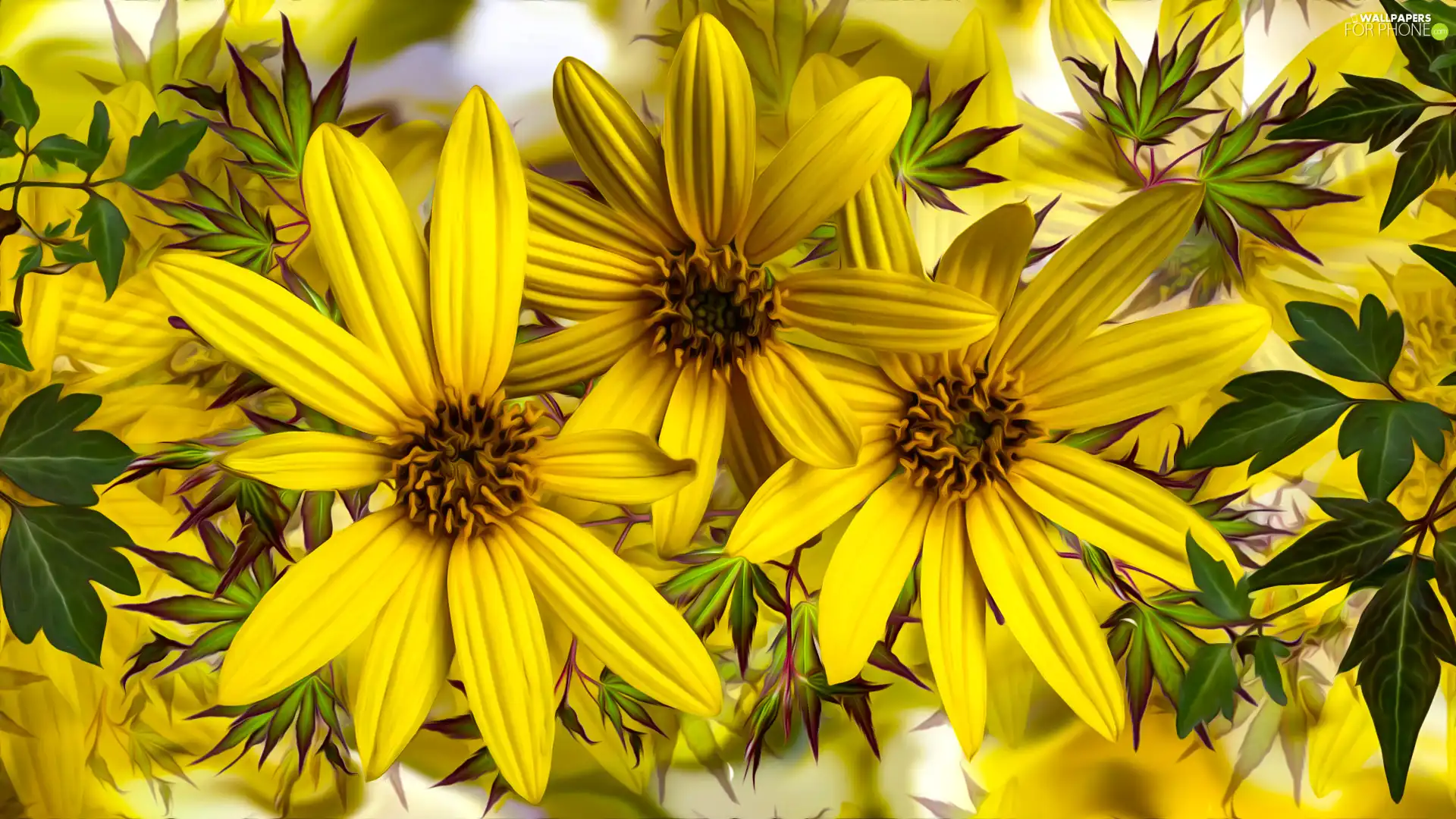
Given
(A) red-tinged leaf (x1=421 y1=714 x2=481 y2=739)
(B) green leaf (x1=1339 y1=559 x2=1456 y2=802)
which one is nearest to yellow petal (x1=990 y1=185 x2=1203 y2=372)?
(B) green leaf (x1=1339 y1=559 x2=1456 y2=802)

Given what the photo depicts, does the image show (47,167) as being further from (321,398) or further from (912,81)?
(912,81)

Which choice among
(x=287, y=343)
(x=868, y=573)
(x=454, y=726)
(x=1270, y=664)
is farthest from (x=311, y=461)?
(x=1270, y=664)

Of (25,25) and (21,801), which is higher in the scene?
(25,25)

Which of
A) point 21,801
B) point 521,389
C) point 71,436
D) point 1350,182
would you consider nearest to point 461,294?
point 521,389

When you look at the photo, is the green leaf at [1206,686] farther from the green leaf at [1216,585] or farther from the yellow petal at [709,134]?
the yellow petal at [709,134]

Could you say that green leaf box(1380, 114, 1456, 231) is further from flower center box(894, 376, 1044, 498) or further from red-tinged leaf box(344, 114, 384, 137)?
red-tinged leaf box(344, 114, 384, 137)

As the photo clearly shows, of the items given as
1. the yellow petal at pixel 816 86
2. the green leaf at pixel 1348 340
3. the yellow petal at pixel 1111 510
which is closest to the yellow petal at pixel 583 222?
the yellow petal at pixel 816 86

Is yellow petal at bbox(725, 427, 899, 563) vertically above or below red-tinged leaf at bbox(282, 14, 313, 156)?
below
